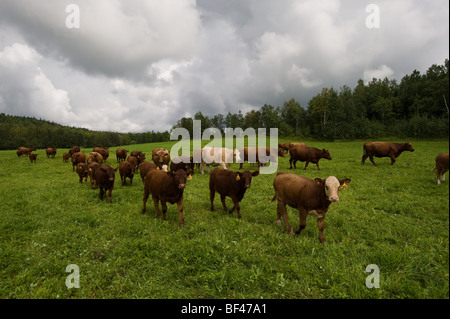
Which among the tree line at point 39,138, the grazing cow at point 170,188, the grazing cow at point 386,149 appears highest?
the tree line at point 39,138

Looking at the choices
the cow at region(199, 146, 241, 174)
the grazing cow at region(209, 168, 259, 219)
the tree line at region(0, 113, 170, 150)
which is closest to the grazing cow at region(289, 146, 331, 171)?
the cow at region(199, 146, 241, 174)

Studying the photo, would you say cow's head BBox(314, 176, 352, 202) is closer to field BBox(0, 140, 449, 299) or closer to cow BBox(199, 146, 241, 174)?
field BBox(0, 140, 449, 299)

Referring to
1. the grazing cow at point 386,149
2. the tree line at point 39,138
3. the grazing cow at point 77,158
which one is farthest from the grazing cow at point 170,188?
the tree line at point 39,138

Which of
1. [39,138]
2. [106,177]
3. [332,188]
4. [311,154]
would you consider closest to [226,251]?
[332,188]

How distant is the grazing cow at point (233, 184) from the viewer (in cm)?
669

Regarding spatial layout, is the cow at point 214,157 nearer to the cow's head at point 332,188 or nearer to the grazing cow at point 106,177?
the grazing cow at point 106,177

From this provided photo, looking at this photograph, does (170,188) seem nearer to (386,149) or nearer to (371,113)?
(386,149)

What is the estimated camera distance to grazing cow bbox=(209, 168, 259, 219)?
21.9ft

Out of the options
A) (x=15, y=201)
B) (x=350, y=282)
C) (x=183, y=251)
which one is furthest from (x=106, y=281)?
(x=15, y=201)

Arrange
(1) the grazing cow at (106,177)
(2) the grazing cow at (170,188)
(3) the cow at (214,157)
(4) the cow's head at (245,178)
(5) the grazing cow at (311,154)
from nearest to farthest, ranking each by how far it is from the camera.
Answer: (2) the grazing cow at (170,188) → (4) the cow's head at (245,178) → (1) the grazing cow at (106,177) → (5) the grazing cow at (311,154) → (3) the cow at (214,157)

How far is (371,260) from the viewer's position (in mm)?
4086

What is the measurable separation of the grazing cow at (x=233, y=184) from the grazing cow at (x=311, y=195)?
4.60 ft

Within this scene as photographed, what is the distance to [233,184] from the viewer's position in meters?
6.97
